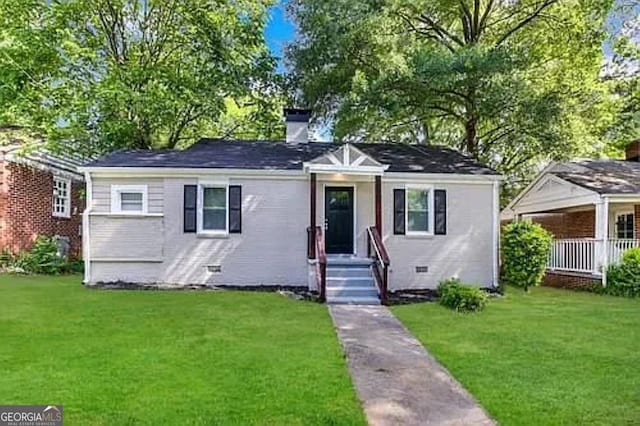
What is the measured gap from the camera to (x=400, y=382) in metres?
6.54

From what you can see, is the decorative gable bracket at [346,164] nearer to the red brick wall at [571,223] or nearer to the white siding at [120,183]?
the white siding at [120,183]

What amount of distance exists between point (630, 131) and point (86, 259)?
865 inches

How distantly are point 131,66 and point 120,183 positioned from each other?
7.06 m

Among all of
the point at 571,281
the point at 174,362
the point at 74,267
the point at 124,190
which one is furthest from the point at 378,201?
the point at 74,267

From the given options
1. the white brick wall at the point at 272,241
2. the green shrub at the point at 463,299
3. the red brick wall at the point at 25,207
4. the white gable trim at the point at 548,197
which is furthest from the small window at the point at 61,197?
the white gable trim at the point at 548,197

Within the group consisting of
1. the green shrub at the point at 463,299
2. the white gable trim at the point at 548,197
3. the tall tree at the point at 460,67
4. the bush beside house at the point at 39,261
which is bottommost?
the green shrub at the point at 463,299

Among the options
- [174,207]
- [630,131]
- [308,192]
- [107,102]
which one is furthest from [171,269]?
[630,131]

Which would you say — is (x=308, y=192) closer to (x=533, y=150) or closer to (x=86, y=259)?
(x=86, y=259)

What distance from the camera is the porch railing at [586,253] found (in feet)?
49.6

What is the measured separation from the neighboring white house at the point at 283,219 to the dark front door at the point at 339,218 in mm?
26

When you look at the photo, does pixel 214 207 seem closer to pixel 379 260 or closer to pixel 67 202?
pixel 379 260

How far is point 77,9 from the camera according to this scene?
1900 cm

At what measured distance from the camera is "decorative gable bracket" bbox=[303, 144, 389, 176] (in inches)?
544

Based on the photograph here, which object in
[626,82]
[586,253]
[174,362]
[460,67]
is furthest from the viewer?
[626,82]
